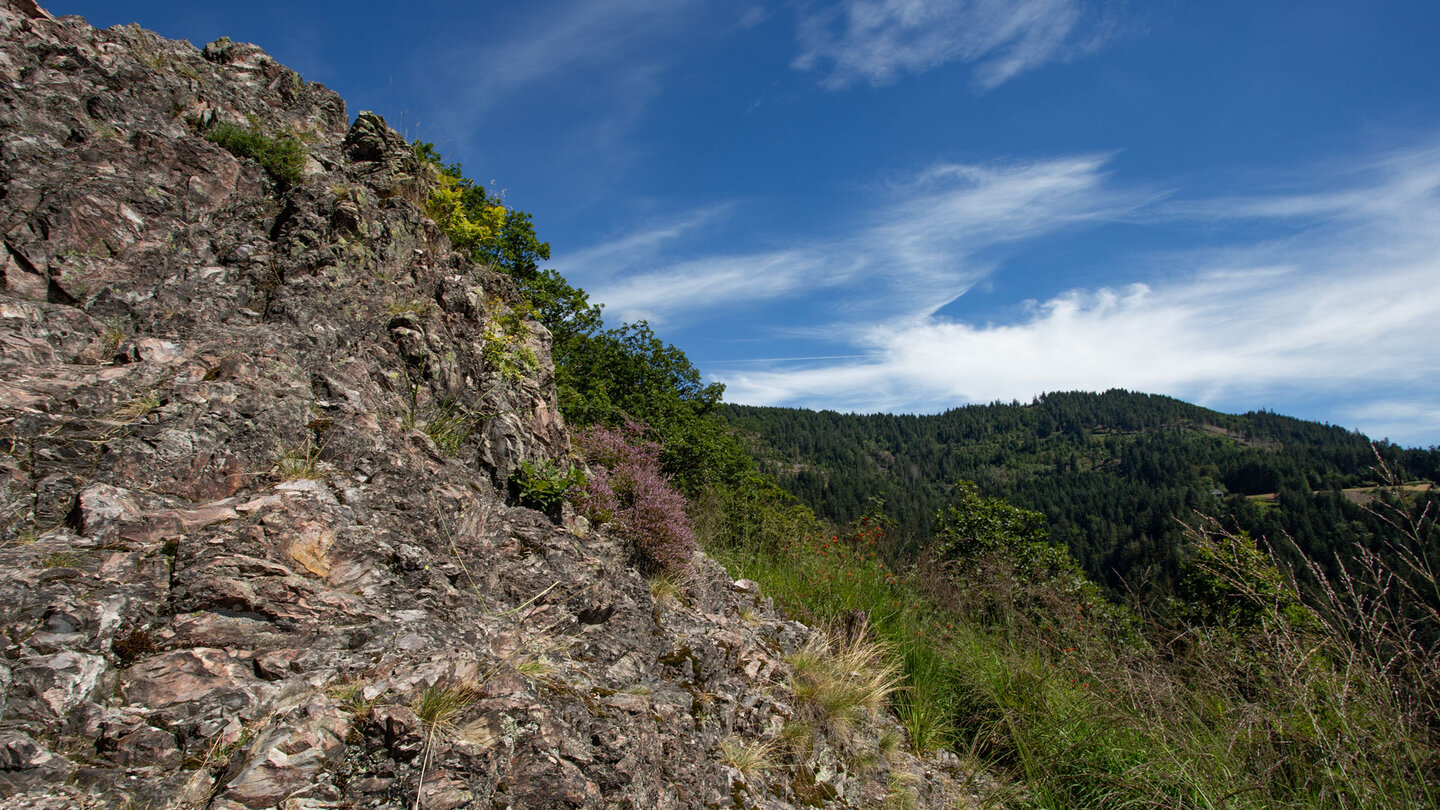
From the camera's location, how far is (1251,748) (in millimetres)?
Result: 3465

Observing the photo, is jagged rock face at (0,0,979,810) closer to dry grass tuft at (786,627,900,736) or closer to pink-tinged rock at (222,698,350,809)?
pink-tinged rock at (222,698,350,809)

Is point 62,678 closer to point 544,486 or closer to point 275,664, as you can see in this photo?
point 275,664

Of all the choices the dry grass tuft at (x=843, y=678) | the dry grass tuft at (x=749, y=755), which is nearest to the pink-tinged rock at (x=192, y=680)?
the dry grass tuft at (x=749, y=755)

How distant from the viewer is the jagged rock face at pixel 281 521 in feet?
7.23

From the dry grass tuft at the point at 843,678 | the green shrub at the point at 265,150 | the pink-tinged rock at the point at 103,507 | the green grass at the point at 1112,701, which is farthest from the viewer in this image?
the green shrub at the point at 265,150

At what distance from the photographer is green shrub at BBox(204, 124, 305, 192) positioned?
16.0 feet

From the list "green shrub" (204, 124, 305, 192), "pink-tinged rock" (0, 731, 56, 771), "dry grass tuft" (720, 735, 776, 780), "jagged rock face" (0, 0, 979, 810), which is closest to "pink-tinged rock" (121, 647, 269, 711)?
"jagged rock face" (0, 0, 979, 810)

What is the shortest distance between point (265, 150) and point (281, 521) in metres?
3.67

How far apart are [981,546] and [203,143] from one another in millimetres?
17035

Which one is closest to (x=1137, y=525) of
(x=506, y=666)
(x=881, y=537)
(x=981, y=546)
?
Result: (x=981, y=546)

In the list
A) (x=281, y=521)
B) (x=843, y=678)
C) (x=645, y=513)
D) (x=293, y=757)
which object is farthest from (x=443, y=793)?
(x=843, y=678)

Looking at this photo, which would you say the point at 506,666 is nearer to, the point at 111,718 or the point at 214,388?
the point at 111,718

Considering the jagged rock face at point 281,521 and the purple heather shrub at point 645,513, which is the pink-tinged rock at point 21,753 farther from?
the purple heather shrub at point 645,513

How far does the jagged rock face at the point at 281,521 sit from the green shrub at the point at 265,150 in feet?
0.41
